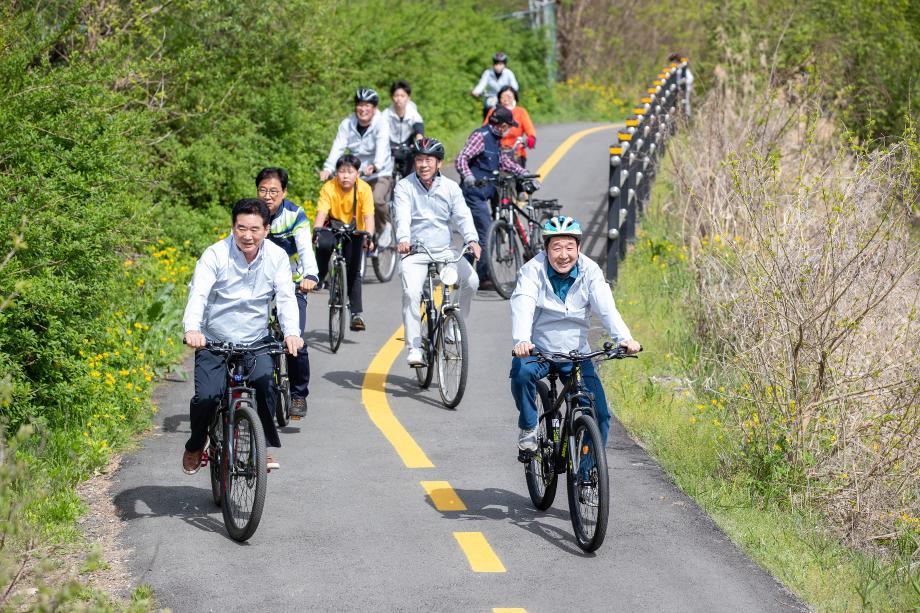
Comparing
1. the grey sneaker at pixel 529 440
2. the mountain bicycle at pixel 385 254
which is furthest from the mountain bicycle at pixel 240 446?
the mountain bicycle at pixel 385 254

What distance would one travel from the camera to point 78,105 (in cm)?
1170

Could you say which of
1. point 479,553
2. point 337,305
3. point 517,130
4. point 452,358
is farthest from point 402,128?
point 479,553

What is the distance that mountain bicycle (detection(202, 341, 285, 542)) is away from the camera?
7.55 metres

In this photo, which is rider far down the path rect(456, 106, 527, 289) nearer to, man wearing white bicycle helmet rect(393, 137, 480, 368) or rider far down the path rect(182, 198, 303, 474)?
man wearing white bicycle helmet rect(393, 137, 480, 368)

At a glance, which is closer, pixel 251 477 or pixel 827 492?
pixel 251 477

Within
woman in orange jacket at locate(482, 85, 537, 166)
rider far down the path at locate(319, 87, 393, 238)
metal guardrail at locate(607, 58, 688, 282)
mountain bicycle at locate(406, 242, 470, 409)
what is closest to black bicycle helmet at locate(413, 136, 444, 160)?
mountain bicycle at locate(406, 242, 470, 409)

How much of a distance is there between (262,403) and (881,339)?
16.8ft

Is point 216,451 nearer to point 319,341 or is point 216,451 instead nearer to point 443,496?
point 443,496

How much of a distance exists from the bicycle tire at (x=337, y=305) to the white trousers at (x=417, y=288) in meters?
1.29

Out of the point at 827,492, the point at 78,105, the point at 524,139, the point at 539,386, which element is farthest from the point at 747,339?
the point at 524,139

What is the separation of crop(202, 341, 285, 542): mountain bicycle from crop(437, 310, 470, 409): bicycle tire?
10.1ft

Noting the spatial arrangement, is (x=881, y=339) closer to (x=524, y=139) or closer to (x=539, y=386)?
(x=539, y=386)

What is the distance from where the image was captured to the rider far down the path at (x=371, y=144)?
15.4 metres

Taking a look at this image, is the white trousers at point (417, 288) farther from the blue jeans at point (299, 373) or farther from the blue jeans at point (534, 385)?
the blue jeans at point (534, 385)
